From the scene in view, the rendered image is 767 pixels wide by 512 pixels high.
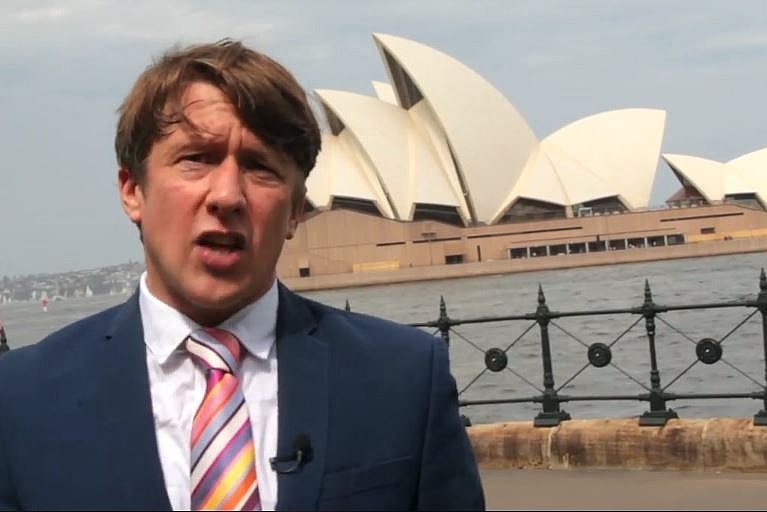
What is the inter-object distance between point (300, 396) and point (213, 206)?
0.22 m

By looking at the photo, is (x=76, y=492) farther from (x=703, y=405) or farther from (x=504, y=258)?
(x=504, y=258)

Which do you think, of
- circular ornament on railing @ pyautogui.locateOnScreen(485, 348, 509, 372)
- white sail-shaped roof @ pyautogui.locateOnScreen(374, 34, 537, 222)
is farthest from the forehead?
white sail-shaped roof @ pyautogui.locateOnScreen(374, 34, 537, 222)

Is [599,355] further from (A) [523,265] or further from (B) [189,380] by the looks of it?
(A) [523,265]

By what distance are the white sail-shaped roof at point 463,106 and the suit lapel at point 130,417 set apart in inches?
1528

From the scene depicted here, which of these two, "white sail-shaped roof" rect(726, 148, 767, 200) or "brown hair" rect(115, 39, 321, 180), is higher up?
"white sail-shaped roof" rect(726, 148, 767, 200)

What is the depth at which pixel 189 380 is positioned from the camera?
1186mm

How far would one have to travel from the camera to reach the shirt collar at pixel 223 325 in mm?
1188

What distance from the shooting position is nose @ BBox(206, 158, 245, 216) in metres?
1.11

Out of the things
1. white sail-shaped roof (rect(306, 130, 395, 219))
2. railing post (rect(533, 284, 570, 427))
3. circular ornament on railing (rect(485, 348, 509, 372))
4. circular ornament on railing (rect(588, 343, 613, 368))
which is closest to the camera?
railing post (rect(533, 284, 570, 427))

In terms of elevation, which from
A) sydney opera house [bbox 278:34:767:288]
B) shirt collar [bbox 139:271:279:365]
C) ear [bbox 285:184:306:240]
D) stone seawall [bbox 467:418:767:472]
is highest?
sydney opera house [bbox 278:34:767:288]

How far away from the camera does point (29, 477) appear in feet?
3.77

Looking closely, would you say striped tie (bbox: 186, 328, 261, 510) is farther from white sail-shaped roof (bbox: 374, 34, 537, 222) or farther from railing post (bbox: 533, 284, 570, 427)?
white sail-shaped roof (bbox: 374, 34, 537, 222)

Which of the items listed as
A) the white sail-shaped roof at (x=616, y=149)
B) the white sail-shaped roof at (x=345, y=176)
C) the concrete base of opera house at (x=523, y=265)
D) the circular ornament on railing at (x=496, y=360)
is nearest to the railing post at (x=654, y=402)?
the circular ornament on railing at (x=496, y=360)

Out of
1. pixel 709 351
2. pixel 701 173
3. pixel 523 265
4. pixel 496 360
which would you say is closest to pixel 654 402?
pixel 709 351
